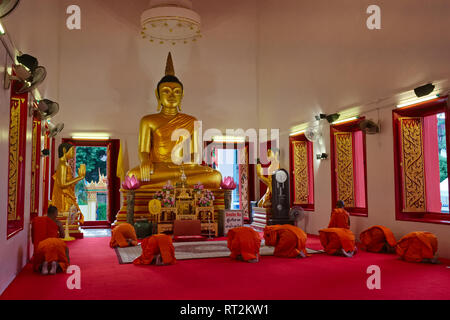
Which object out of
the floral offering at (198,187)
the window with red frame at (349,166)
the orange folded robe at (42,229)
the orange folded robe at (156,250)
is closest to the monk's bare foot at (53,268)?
the orange folded robe at (42,229)

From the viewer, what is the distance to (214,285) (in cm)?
383

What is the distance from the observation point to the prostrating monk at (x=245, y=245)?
16.6 ft

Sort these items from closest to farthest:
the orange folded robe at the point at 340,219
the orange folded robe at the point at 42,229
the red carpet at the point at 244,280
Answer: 1. the red carpet at the point at 244,280
2. the orange folded robe at the point at 42,229
3. the orange folded robe at the point at 340,219

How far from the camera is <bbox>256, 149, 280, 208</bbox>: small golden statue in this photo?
913 centimetres

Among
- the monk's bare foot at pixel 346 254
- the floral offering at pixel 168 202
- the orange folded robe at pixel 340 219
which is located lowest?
the monk's bare foot at pixel 346 254

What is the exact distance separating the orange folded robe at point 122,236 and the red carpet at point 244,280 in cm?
111

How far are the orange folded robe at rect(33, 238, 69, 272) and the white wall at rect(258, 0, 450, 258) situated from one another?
4.58 meters

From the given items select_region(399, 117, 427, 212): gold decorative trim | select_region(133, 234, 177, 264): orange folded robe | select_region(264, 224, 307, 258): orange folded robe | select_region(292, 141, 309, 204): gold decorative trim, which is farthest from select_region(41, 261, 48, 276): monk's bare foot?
select_region(292, 141, 309, 204): gold decorative trim

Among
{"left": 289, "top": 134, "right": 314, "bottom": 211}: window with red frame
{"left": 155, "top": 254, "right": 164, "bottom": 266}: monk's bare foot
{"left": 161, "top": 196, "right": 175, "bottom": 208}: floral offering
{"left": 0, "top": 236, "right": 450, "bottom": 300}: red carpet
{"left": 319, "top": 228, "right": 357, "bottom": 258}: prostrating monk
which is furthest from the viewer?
{"left": 289, "top": 134, "right": 314, "bottom": 211}: window with red frame

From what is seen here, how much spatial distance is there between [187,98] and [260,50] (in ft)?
7.67

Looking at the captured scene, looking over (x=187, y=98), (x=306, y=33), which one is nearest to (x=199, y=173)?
(x=187, y=98)

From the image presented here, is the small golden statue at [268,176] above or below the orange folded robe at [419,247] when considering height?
above

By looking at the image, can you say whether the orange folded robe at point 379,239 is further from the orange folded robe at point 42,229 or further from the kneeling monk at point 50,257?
the orange folded robe at point 42,229

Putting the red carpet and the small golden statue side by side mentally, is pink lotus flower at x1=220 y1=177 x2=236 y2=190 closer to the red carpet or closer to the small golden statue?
the small golden statue
